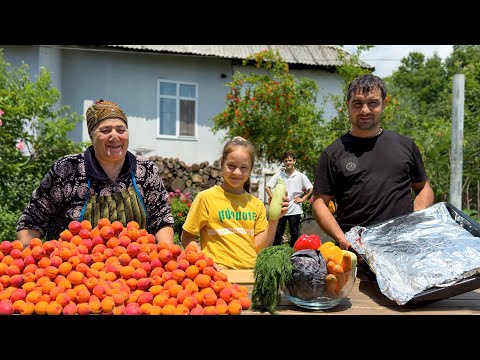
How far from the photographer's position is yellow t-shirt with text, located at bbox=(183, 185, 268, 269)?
2.78m

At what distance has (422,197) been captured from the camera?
2.74 m

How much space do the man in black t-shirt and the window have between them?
1084 centimetres

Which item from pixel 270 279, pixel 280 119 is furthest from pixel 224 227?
pixel 280 119

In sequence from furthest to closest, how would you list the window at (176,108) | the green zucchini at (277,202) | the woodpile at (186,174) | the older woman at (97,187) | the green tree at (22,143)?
the window at (176,108) < the woodpile at (186,174) < the green tree at (22,143) < the older woman at (97,187) < the green zucchini at (277,202)

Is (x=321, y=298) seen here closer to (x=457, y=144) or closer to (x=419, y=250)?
(x=419, y=250)

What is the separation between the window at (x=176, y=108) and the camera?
43.4ft

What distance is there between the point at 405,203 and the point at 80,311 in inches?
71.0

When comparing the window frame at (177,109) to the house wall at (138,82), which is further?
the window frame at (177,109)

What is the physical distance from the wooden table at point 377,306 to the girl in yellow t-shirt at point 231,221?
0.53m

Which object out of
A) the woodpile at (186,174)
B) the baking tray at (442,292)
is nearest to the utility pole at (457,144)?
the woodpile at (186,174)

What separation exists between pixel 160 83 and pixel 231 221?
10949 millimetres

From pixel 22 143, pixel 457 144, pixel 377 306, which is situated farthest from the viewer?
pixel 457 144

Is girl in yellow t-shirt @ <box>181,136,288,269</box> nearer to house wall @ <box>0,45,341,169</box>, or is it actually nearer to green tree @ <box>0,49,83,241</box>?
green tree @ <box>0,49,83,241</box>

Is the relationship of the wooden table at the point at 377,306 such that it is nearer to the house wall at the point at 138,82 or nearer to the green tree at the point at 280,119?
the green tree at the point at 280,119
